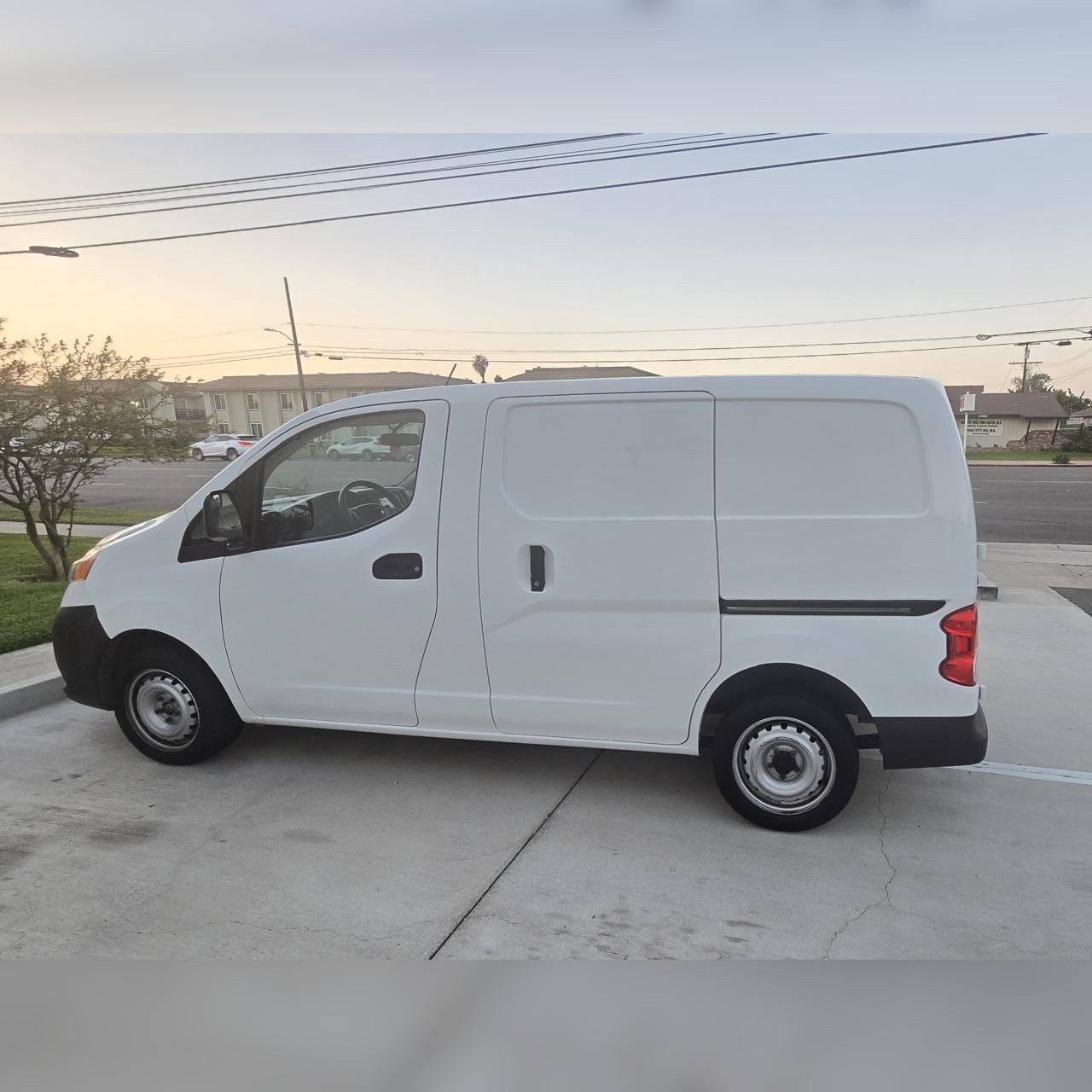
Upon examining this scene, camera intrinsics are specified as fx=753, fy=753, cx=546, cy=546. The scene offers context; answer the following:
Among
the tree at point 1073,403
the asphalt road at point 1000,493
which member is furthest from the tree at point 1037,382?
the asphalt road at point 1000,493

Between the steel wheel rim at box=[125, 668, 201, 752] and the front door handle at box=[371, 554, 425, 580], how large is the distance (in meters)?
1.35

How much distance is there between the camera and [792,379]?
3.19 metres

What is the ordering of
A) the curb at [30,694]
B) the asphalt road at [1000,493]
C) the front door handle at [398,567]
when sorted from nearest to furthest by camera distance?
the front door handle at [398,567] → the curb at [30,694] → the asphalt road at [1000,493]

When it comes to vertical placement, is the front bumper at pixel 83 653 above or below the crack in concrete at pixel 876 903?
above

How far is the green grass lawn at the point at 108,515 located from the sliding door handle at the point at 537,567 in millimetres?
10805

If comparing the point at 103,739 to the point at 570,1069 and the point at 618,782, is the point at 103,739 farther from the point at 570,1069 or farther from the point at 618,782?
the point at 570,1069

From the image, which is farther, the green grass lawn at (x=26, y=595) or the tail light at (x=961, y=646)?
the green grass lawn at (x=26, y=595)

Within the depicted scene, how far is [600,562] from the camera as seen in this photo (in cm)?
333

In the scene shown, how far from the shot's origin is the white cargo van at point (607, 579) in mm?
3107

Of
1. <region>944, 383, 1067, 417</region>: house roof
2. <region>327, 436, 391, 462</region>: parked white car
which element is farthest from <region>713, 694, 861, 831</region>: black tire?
<region>944, 383, 1067, 417</region>: house roof

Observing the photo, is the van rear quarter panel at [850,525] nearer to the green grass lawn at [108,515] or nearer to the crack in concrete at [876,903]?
the crack in concrete at [876,903]

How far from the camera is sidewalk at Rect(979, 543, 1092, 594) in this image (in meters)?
8.48

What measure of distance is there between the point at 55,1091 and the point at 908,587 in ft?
10.8

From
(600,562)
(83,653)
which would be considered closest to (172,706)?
(83,653)
